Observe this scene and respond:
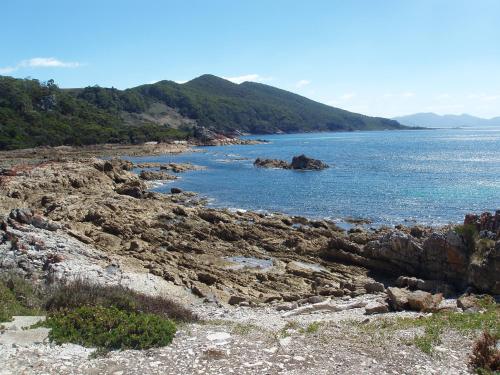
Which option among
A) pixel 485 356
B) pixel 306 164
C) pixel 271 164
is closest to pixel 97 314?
pixel 485 356

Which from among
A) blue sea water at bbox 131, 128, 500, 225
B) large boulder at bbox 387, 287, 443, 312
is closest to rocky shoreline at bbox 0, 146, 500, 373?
large boulder at bbox 387, 287, 443, 312

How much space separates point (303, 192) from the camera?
2376 inches

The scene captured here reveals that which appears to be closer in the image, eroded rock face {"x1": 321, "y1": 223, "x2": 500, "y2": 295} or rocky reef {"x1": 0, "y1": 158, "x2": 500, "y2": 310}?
eroded rock face {"x1": 321, "y1": 223, "x2": 500, "y2": 295}

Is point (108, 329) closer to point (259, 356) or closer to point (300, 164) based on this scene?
point (259, 356)

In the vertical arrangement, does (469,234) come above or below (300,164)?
below

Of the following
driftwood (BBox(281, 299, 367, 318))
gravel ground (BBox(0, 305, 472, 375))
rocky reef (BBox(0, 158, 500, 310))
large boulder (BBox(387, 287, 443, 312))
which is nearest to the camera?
gravel ground (BBox(0, 305, 472, 375))

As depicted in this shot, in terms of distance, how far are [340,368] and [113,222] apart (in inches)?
1042

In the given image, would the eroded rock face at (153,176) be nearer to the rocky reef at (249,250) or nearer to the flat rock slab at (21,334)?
the rocky reef at (249,250)

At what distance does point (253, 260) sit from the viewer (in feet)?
98.4

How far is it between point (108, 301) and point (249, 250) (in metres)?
19.5

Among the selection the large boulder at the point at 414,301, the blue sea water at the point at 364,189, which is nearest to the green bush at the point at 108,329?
the large boulder at the point at 414,301

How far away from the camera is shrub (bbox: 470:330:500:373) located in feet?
31.8

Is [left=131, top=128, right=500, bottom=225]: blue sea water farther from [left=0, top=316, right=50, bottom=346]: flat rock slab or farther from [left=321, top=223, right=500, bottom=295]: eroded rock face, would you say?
[left=0, top=316, right=50, bottom=346]: flat rock slab

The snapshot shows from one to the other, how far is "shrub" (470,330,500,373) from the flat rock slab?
9448mm
